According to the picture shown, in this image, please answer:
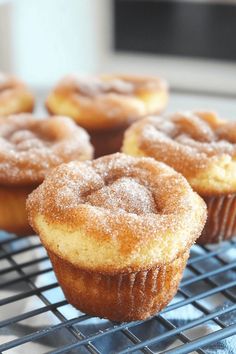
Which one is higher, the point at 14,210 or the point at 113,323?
the point at 14,210

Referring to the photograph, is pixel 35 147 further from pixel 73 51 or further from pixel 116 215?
pixel 73 51


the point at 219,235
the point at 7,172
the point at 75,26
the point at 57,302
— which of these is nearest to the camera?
the point at 57,302

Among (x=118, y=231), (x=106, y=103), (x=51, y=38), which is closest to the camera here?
(x=118, y=231)

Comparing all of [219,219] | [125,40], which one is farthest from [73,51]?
[219,219]

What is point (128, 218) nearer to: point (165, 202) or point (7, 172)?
point (165, 202)

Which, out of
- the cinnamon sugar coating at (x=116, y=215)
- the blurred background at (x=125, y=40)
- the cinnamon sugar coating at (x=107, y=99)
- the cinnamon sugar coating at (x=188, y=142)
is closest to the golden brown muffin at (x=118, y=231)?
the cinnamon sugar coating at (x=116, y=215)

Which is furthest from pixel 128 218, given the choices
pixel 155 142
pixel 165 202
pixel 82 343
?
pixel 155 142

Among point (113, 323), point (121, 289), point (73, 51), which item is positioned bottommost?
point (113, 323)
